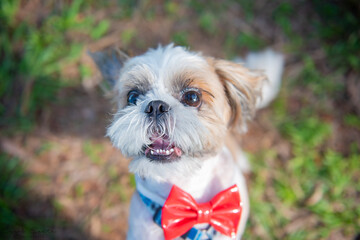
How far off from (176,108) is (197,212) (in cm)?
69

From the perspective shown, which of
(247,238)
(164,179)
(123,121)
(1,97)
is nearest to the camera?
(123,121)

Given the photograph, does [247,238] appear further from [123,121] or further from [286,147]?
[123,121]

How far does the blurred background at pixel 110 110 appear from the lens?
297 cm

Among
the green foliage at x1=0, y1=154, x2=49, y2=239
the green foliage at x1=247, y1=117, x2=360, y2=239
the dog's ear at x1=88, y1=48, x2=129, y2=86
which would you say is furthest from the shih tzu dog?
the green foliage at x1=0, y1=154, x2=49, y2=239

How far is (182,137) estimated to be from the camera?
5.19ft

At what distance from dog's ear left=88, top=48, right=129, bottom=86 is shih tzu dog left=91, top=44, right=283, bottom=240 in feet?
0.78

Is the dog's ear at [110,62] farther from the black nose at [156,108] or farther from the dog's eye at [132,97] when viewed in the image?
the black nose at [156,108]

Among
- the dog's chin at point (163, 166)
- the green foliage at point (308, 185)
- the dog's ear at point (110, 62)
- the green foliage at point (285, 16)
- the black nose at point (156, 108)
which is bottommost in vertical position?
the green foliage at point (308, 185)

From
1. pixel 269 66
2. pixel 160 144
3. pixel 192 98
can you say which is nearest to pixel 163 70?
pixel 192 98

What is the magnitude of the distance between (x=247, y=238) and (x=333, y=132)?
1637 millimetres

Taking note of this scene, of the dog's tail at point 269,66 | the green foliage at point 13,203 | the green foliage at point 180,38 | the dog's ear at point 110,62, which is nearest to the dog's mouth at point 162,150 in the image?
the dog's ear at point 110,62

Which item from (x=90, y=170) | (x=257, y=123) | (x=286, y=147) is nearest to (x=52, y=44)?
(x=90, y=170)

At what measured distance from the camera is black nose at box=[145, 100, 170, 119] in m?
1.63

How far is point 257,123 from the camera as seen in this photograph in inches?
132
